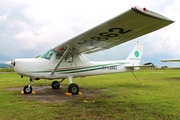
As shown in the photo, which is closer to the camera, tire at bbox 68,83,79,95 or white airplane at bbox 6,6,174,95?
white airplane at bbox 6,6,174,95

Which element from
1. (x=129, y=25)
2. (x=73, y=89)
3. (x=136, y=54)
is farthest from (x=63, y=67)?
(x=136, y=54)

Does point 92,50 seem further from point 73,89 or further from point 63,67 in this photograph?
point 73,89

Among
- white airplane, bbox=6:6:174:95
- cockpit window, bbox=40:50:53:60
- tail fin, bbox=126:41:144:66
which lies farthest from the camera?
tail fin, bbox=126:41:144:66

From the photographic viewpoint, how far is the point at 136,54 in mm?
12039

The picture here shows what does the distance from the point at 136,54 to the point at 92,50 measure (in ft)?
13.5

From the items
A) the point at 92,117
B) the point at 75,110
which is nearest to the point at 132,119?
the point at 92,117

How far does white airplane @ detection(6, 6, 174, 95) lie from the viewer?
14.4ft

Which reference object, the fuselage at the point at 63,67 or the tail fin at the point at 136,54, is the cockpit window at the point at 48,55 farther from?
the tail fin at the point at 136,54

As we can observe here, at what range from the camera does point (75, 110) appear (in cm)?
508

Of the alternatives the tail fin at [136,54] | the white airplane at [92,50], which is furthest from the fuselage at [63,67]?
the tail fin at [136,54]

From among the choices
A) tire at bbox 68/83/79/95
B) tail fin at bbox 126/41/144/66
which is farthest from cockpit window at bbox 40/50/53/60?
tail fin at bbox 126/41/144/66

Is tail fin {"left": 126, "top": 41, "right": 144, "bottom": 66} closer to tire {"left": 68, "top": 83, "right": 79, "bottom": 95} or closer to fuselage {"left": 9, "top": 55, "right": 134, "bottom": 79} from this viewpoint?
fuselage {"left": 9, "top": 55, "right": 134, "bottom": 79}

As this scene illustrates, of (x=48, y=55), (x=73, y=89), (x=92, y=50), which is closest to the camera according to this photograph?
(x=73, y=89)

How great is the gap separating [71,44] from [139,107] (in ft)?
12.8
